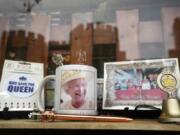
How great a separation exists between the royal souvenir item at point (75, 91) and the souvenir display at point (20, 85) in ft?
0.35

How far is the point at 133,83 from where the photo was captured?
32.8 inches

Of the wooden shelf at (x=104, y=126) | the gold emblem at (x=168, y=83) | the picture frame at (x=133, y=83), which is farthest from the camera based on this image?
the picture frame at (x=133, y=83)

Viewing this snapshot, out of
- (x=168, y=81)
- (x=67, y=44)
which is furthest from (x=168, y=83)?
(x=67, y=44)

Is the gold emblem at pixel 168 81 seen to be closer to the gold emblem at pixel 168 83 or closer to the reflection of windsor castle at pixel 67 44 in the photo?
the gold emblem at pixel 168 83

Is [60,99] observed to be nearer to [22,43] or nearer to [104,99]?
[104,99]

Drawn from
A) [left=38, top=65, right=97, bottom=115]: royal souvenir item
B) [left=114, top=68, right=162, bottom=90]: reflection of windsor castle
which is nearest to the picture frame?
[left=114, top=68, right=162, bottom=90]: reflection of windsor castle

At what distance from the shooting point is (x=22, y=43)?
36.5 inches

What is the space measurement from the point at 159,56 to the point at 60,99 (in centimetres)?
34

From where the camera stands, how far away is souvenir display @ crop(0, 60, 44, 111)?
812mm

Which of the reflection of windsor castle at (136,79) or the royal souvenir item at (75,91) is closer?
the royal souvenir item at (75,91)

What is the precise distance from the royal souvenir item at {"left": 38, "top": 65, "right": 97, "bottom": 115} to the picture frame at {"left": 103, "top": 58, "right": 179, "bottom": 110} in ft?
0.35

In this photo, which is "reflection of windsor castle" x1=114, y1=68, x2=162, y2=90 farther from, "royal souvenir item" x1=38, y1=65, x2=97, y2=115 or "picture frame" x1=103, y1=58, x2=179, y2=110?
"royal souvenir item" x1=38, y1=65, x2=97, y2=115

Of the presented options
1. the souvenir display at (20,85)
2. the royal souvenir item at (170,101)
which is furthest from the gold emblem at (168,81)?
the souvenir display at (20,85)

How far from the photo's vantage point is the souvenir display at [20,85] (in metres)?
0.81
